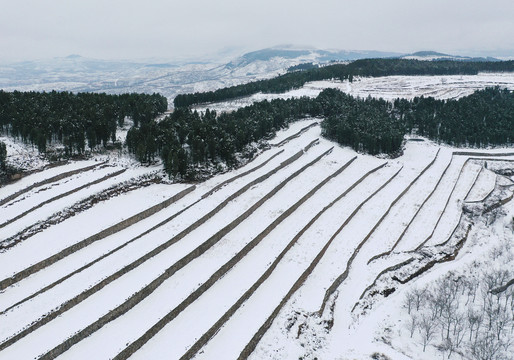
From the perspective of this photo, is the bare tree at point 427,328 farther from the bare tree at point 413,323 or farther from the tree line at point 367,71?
the tree line at point 367,71

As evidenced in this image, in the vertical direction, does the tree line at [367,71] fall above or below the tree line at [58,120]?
above

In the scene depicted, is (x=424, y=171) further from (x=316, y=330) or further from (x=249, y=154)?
(x=316, y=330)

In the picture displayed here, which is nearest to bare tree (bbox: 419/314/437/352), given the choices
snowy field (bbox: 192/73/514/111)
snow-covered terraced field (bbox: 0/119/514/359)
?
snow-covered terraced field (bbox: 0/119/514/359)

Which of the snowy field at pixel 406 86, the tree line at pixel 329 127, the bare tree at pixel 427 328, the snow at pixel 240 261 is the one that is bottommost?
the bare tree at pixel 427 328

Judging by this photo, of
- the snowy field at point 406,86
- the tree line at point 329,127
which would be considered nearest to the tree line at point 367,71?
A: the snowy field at point 406,86

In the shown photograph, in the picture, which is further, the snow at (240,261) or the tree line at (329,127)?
the tree line at (329,127)

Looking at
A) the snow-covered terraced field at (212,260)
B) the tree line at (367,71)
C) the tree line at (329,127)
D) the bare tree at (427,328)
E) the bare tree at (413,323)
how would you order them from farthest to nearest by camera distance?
the tree line at (367,71) → the tree line at (329,127) → the bare tree at (413,323) → the bare tree at (427,328) → the snow-covered terraced field at (212,260)

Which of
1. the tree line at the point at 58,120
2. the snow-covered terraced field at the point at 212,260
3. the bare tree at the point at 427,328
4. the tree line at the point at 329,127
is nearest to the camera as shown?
the snow-covered terraced field at the point at 212,260
